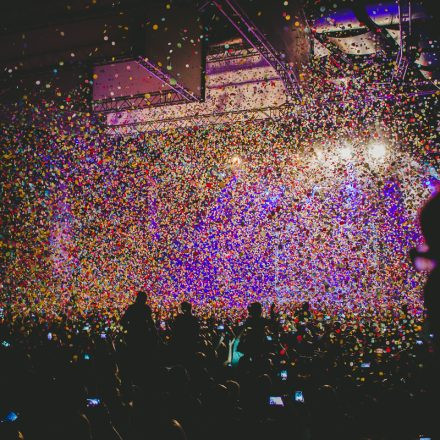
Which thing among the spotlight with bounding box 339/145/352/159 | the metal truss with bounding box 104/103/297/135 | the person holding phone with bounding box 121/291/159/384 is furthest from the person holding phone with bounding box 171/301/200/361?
the spotlight with bounding box 339/145/352/159

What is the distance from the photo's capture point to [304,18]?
6.38m

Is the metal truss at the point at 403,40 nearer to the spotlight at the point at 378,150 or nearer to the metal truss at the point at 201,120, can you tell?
the metal truss at the point at 201,120

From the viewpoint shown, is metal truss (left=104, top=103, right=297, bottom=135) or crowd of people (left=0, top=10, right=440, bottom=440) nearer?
crowd of people (left=0, top=10, right=440, bottom=440)

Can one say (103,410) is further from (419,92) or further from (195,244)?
(195,244)

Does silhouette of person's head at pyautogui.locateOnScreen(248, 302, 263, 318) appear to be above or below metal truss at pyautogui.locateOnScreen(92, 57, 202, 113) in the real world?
below

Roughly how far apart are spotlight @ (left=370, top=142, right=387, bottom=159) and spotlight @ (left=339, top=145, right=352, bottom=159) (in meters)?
0.52

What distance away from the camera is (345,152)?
10945 millimetres

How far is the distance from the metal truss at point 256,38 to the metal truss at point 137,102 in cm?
163

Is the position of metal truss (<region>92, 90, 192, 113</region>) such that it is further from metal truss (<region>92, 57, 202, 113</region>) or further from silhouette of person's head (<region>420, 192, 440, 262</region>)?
silhouette of person's head (<region>420, 192, 440, 262</region>)

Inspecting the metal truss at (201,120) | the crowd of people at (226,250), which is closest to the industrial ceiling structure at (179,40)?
the crowd of people at (226,250)

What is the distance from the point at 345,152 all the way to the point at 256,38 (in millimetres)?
5111

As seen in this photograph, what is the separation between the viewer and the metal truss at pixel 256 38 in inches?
228

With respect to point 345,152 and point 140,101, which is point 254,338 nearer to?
point 140,101

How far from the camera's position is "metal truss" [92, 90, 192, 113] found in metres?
8.02
